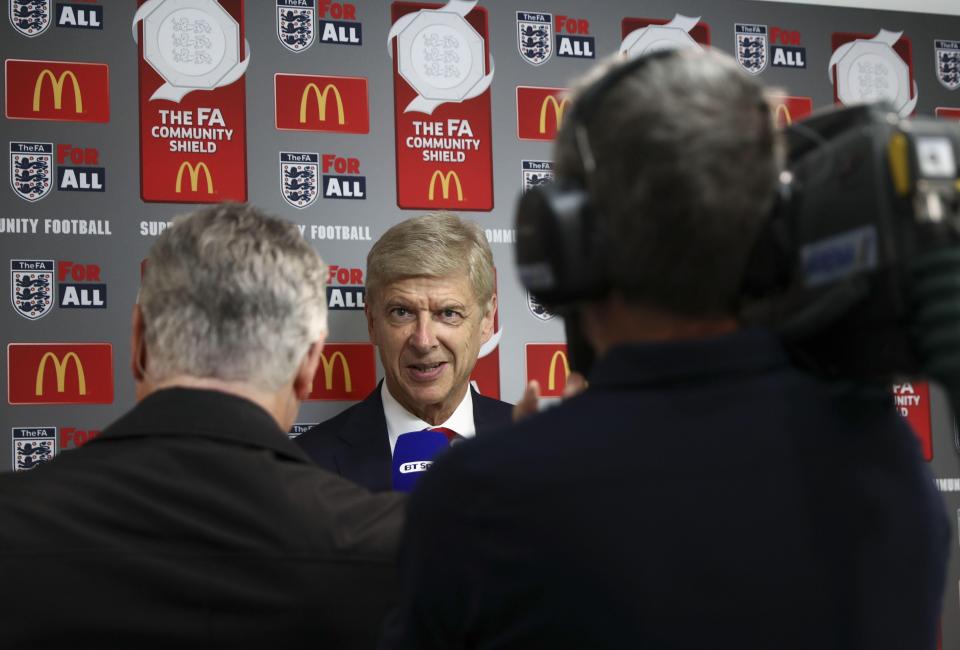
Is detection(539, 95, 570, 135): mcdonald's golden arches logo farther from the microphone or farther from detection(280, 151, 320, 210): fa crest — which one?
the microphone

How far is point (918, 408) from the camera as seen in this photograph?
3012 mm

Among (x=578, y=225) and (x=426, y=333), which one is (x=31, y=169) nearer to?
(x=426, y=333)

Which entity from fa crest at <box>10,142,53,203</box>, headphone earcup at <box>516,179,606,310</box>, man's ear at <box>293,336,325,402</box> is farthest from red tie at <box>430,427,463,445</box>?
headphone earcup at <box>516,179,606,310</box>

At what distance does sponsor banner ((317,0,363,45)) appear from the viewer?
8.74 feet

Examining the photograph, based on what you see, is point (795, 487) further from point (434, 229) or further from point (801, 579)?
point (434, 229)

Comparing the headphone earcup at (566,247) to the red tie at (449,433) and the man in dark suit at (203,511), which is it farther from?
the red tie at (449,433)

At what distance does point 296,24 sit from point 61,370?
1.09 m

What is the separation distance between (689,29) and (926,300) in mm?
2445

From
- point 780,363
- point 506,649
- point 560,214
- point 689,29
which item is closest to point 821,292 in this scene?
point 780,363

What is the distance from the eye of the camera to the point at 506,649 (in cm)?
72

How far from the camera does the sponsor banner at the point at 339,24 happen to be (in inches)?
105

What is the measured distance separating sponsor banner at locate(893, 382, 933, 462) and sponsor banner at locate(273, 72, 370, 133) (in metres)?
1.80

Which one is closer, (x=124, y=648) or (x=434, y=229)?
(x=124, y=648)

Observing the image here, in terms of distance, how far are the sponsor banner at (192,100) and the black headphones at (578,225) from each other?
76.4 inches
